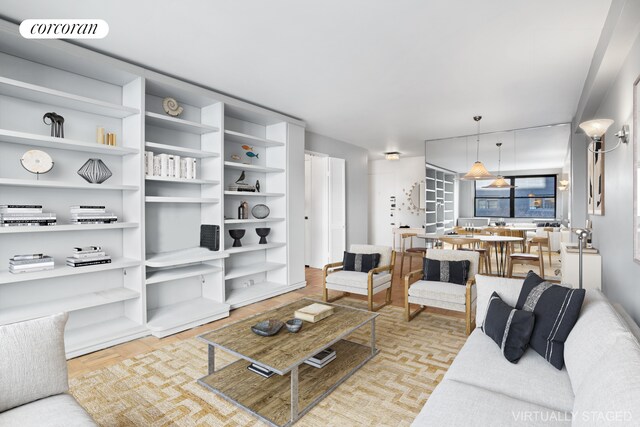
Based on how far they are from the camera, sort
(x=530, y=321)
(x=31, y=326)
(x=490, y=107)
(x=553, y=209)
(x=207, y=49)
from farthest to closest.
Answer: (x=553, y=209) < (x=490, y=107) < (x=207, y=49) < (x=530, y=321) < (x=31, y=326)

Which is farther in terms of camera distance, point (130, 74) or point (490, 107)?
point (490, 107)

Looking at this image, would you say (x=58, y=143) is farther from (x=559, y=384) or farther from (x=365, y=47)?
(x=559, y=384)

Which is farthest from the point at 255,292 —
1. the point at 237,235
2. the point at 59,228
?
the point at 59,228

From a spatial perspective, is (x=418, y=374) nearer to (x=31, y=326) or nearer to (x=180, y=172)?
(x=31, y=326)

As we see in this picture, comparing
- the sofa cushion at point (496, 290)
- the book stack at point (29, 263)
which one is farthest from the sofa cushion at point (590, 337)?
the book stack at point (29, 263)

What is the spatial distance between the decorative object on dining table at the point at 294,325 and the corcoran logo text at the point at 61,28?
8.43 feet

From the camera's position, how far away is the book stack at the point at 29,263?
259 cm

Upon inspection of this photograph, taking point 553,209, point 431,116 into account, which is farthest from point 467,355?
point 553,209

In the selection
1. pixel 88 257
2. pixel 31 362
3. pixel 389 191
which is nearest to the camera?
pixel 31 362

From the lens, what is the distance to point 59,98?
2.79 m

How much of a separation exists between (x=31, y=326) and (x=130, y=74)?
95.5 inches

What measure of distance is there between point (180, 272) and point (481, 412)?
3139mm

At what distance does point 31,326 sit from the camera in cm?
152

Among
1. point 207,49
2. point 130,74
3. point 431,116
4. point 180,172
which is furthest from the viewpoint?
point 431,116
